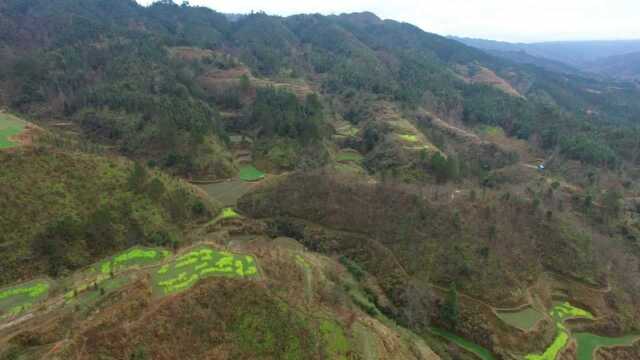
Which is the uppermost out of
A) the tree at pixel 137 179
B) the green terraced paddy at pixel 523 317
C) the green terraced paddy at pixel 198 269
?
the tree at pixel 137 179

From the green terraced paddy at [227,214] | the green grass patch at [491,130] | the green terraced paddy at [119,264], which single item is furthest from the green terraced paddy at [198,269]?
the green grass patch at [491,130]

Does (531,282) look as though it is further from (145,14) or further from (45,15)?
(145,14)

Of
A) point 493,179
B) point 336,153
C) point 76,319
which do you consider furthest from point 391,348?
point 493,179

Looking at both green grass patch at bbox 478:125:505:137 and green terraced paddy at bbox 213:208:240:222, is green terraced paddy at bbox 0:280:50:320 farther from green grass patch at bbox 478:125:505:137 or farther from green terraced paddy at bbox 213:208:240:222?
green grass patch at bbox 478:125:505:137

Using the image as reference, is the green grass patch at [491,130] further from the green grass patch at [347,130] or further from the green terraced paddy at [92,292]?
the green terraced paddy at [92,292]

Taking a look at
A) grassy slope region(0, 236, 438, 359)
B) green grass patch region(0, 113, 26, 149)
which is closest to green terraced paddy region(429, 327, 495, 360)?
grassy slope region(0, 236, 438, 359)

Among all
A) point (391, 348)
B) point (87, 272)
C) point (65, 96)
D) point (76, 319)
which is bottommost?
point (391, 348)

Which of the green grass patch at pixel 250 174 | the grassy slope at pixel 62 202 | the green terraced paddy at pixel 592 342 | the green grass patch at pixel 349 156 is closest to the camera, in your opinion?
the grassy slope at pixel 62 202
